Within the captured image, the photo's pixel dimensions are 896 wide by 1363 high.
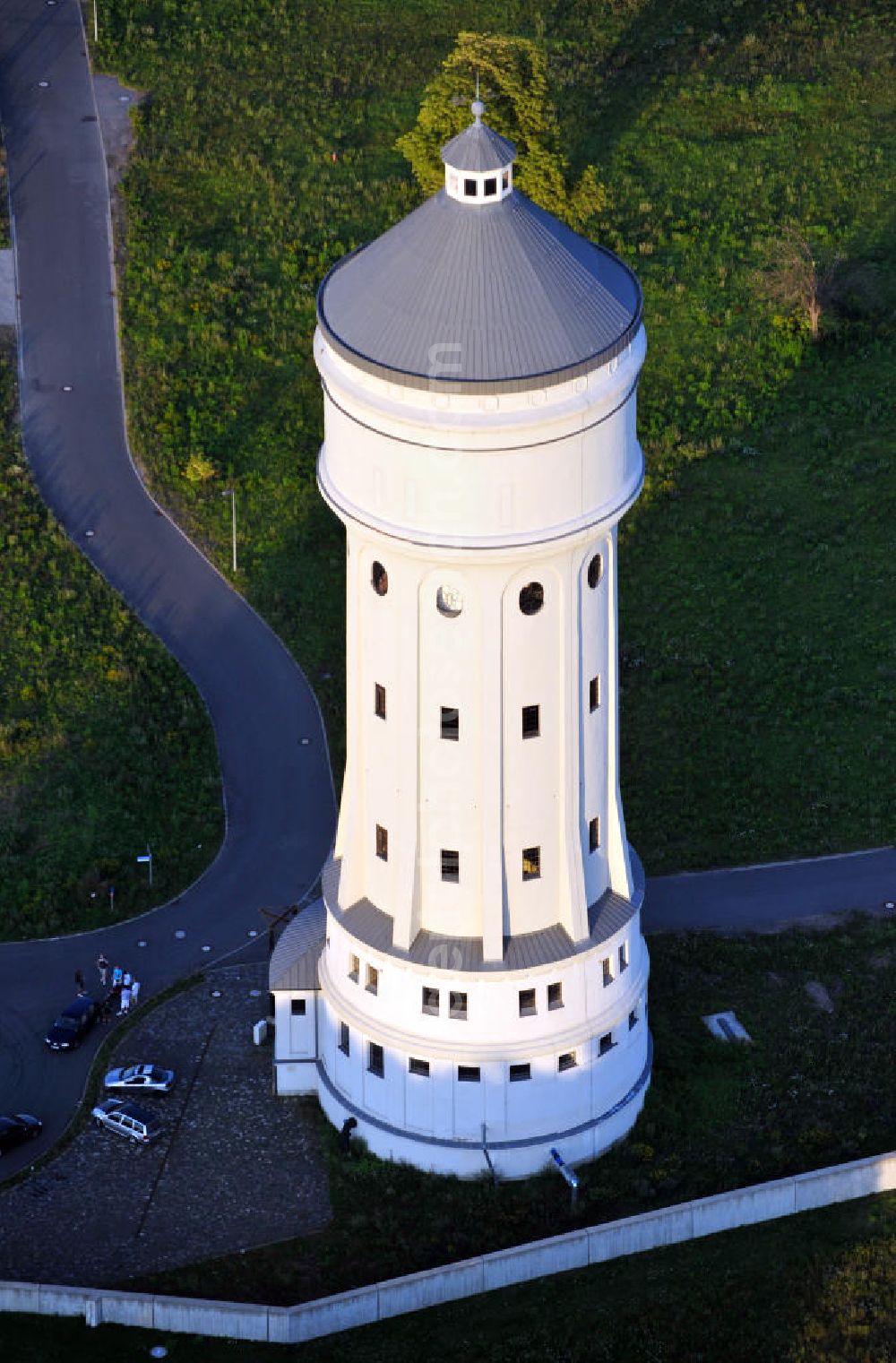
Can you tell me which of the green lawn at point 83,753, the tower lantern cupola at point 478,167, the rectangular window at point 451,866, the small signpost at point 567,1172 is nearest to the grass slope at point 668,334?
the green lawn at point 83,753

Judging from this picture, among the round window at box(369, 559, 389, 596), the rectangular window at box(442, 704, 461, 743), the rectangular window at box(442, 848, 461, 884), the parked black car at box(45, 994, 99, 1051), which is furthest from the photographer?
the parked black car at box(45, 994, 99, 1051)

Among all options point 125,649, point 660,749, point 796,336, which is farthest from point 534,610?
point 796,336

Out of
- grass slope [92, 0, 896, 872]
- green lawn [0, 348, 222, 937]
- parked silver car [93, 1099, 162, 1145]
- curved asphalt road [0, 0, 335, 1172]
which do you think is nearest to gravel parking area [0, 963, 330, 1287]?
parked silver car [93, 1099, 162, 1145]

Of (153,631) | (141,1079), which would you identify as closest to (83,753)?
(153,631)

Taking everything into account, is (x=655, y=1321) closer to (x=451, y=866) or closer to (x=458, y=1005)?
(x=458, y=1005)

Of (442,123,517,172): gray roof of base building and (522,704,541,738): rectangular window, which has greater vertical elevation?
(442,123,517,172): gray roof of base building

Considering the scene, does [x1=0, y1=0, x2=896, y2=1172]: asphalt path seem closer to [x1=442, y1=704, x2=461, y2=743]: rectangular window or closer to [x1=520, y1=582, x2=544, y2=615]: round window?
[x1=442, y1=704, x2=461, y2=743]: rectangular window

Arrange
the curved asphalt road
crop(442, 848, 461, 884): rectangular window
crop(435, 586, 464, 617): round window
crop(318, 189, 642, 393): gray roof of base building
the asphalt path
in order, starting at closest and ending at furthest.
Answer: crop(318, 189, 642, 393): gray roof of base building → crop(435, 586, 464, 617): round window → crop(442, 848, 461, 884): rectangular window → the curved asphalt road → the asphalt path

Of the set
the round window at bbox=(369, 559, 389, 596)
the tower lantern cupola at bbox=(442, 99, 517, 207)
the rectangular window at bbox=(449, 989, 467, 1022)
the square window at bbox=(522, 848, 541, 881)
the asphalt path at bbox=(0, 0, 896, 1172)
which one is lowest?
the asphalt path at bbox=(0, 0, 896, 1172)
